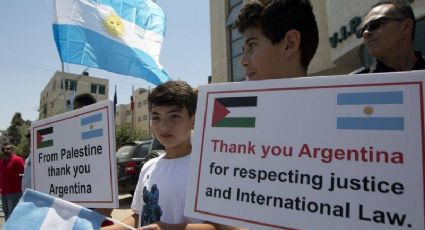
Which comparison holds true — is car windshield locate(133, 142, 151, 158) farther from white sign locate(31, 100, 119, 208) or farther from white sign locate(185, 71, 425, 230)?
white sign locate(185, 71, 425, 230)

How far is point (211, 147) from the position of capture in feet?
4.26

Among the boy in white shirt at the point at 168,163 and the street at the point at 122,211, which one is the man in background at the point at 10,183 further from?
the boy in white shirt at the point at 168,163

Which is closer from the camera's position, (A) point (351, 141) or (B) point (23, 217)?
(A) point (351, 141)

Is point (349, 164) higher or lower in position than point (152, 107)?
lower

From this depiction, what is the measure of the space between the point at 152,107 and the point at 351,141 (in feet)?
3.81

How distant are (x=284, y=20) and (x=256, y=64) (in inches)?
7.9

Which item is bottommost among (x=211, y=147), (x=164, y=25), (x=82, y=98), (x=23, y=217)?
(x=23, y=217)

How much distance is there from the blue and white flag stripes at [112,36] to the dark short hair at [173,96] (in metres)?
2.02

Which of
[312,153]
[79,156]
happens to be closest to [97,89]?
[79,156]

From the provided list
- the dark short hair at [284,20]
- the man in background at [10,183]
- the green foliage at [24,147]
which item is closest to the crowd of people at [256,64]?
the dark short hair at [284,20]

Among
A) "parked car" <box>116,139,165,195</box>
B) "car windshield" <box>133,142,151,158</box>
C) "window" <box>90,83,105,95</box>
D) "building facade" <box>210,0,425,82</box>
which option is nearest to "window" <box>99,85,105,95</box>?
"window" <box>90,83,105,95</box>

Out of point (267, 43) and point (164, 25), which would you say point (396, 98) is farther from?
point (164, 25)

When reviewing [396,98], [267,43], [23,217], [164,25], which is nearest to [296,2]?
[267,43]

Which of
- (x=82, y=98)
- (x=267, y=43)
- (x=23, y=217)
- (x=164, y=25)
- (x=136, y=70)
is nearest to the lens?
(x=267, y=43)
